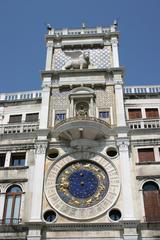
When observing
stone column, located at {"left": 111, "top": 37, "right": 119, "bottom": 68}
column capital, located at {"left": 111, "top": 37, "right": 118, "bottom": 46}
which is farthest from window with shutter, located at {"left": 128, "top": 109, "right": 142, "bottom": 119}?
column capital, located at {"left": 111, "top": 37, "right": 118, "bottom": 46}

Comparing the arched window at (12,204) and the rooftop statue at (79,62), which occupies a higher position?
the rooftop statue at (79,62)

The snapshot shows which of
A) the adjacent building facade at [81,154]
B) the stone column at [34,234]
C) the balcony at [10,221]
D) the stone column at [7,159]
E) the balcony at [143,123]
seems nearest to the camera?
the stone column at [34,234]

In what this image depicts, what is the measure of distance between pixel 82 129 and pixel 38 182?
14.3 feet

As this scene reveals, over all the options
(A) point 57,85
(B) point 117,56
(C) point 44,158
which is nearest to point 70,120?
(C) point 44,158

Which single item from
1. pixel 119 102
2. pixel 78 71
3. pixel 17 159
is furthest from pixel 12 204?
pixel 78 71

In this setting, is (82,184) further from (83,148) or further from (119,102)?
(119,102)

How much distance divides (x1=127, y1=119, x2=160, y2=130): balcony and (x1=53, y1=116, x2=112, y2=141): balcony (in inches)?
77.8

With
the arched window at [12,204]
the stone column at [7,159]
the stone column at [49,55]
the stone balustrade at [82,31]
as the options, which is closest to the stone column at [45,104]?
the stone column at [49,55]

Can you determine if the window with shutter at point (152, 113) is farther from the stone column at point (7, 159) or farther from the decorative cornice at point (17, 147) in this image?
the stone column at point (7, 159)

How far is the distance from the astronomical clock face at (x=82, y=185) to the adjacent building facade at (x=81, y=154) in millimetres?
60

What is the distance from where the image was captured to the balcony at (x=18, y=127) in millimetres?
24453

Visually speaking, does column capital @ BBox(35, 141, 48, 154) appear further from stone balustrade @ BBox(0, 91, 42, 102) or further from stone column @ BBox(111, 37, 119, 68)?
→ stone column @ BBox(111, 37, 119, 68)

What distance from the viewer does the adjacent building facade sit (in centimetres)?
1966

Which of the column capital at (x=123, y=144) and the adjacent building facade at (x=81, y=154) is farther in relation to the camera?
the column capital at (x=123, y=144)
